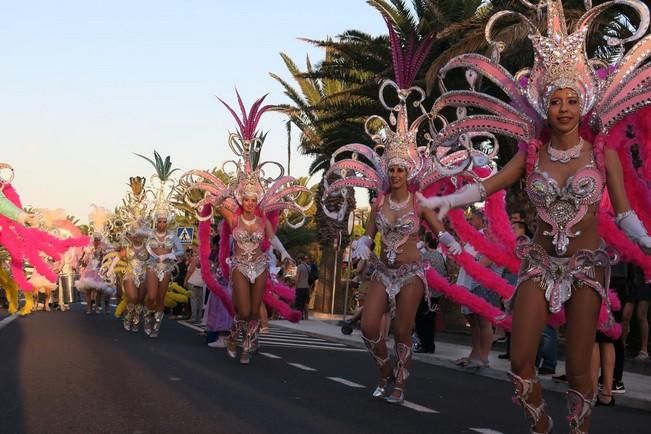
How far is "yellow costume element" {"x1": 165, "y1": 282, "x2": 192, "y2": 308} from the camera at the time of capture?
25938 mm

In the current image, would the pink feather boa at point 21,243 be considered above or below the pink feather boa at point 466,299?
above

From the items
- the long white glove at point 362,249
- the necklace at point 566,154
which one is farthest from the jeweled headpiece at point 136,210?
the necklace at point 566,154

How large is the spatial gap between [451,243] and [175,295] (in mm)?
18569

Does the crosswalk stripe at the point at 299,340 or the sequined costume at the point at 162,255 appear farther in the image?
the crosswalk stripe at the point at 299,340

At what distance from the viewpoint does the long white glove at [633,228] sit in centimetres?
625

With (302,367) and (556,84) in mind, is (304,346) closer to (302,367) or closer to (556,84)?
(302,367)

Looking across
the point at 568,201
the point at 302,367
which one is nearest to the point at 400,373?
the point at 568,201

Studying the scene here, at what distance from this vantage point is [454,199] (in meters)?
6.55

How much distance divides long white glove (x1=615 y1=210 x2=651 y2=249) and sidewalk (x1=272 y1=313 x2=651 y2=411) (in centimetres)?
455

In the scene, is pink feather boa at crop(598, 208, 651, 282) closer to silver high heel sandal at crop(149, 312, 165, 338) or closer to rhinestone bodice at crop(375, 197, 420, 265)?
rhinestone bodice at crop(375, 197, 420, 265)

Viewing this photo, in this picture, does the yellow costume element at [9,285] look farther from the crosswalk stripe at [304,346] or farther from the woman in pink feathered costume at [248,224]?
the crosswalk stripe at [304,346]

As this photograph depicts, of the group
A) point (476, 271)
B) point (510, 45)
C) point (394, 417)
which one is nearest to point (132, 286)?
point (510, 45)

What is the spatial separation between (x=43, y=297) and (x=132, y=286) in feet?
39.3

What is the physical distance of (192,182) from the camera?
15.5 meters
